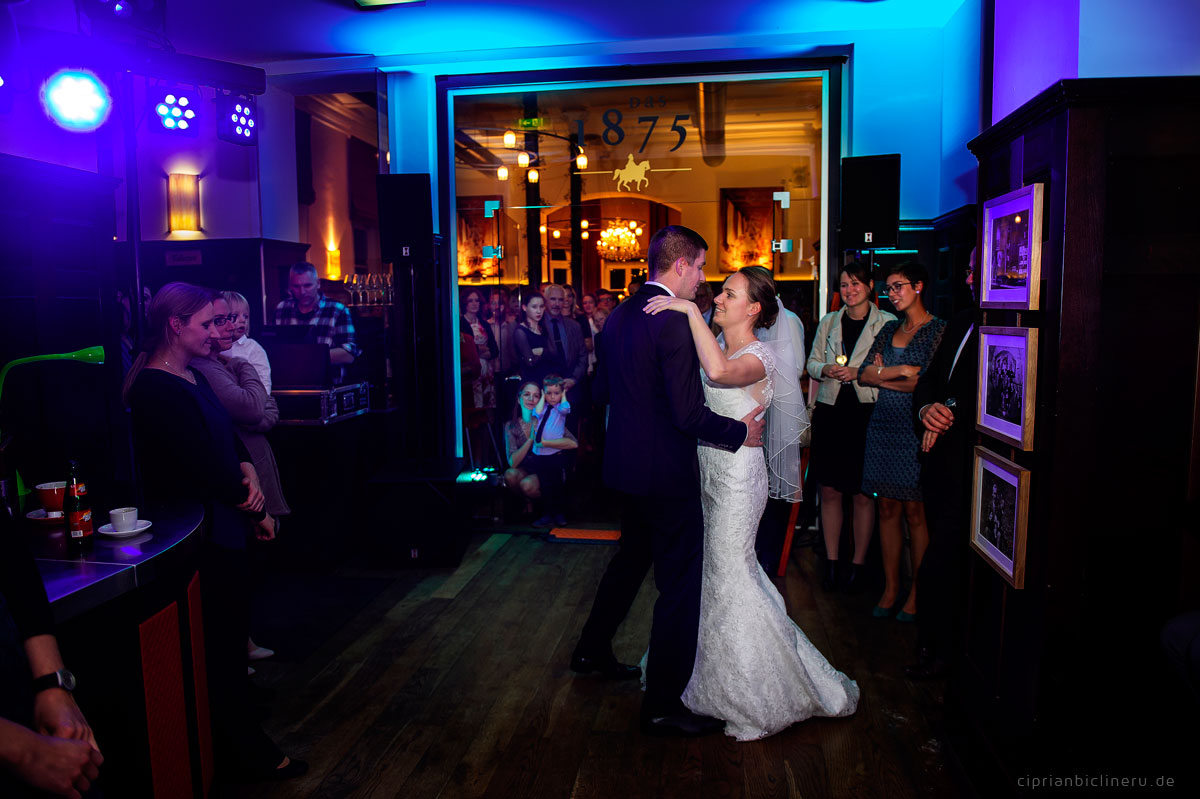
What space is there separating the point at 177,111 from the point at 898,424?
4018 millimetres

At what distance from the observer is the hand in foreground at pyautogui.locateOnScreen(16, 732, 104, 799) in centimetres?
121

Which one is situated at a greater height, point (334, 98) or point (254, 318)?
point (334, 98)

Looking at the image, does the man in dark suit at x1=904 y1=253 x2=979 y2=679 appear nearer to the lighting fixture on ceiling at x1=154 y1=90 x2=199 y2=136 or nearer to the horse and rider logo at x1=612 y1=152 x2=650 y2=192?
the horse and rider logo at x1=612 y1=152 x2=650 y2=192

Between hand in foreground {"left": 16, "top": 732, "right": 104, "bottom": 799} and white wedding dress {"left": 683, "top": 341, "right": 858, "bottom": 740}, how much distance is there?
1959 millimetres

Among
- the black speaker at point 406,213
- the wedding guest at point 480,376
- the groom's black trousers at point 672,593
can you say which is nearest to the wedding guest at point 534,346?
the wedding guest at point 480,376

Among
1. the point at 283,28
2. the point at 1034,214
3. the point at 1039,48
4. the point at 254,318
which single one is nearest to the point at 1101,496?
the point at 1034,214

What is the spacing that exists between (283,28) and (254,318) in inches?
113

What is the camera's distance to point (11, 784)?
1.21 m

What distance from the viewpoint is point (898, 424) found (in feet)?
12.4

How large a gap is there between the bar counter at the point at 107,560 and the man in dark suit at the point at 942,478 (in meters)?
2.52

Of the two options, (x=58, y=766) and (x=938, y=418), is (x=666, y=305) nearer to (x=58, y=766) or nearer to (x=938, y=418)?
(x=938, y=418)

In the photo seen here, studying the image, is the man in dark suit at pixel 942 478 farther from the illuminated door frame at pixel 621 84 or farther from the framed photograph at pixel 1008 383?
the illuminated door frame at pixel 621 84

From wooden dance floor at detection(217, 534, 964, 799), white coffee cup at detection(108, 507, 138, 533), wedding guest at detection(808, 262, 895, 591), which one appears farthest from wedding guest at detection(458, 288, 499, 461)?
white coffee cup at detection(108, 507, 138, 533)

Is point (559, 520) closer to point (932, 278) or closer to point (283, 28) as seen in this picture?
point (932, 278)
